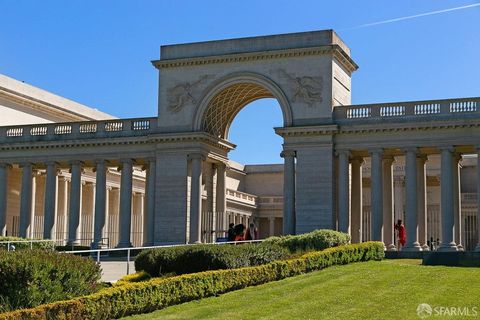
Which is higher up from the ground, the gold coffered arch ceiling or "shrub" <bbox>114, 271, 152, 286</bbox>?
the gold coffered arch ceiling

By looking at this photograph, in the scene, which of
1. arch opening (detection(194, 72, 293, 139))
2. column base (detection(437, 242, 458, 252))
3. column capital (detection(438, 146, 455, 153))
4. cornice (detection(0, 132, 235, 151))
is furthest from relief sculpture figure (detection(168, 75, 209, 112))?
column base (detection(437, 242, 458, 252))

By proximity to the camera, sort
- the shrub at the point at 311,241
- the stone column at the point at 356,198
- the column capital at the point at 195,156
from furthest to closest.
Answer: the column capital at the point at 195,156 < the stone column at the point at 356,198 < the shrub at the point at 311,241

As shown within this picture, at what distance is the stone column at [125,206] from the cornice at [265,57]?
7086mm

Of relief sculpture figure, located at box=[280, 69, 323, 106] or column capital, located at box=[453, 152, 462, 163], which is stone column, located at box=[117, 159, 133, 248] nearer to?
relief sculpture figure, located at box=[280, 69, 323, 106]

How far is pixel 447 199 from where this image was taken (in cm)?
4141

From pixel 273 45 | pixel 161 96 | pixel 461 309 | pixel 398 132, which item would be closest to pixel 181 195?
pixel 161 96

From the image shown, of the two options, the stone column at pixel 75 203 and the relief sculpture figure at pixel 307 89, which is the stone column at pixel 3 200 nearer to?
the stone column at pixel 75 203

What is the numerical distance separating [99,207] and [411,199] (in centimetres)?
2039

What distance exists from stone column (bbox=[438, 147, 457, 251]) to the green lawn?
1398 cm

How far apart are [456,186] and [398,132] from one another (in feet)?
15.3

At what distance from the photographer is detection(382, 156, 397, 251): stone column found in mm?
45781

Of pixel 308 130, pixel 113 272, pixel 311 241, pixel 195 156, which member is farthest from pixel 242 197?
pixel 113 272

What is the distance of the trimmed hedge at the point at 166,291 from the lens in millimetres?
17797

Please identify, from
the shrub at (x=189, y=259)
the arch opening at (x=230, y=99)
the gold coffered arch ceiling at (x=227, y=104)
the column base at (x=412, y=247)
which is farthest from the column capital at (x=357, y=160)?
the shrub at (x=189, y=259)
